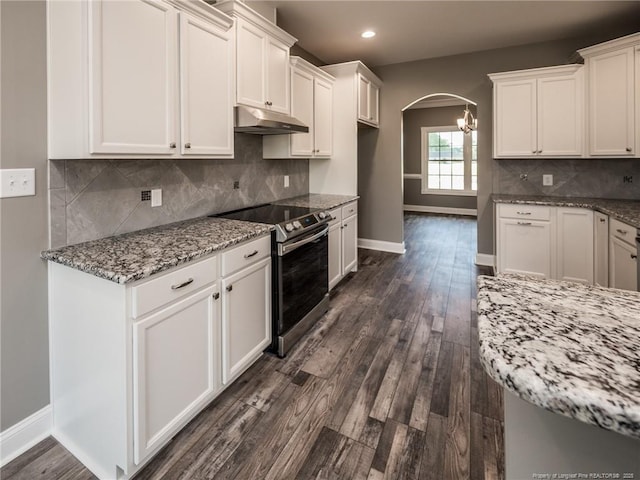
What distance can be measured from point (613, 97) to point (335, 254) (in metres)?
3.04

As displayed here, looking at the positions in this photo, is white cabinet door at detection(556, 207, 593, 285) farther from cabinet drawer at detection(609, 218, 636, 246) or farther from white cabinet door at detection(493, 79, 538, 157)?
white cabinet door at detection(493, 79, 538, 157)

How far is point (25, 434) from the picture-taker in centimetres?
175

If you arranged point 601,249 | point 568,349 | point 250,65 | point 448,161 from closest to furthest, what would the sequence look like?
point 568,349 → point 250,65 → point 601,249 → point 448,161

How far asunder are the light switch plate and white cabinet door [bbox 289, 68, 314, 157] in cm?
212

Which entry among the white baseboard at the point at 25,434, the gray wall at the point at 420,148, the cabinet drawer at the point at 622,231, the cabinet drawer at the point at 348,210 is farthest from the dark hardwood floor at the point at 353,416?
the gray wall at the point at 420,148

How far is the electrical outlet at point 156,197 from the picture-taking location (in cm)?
233

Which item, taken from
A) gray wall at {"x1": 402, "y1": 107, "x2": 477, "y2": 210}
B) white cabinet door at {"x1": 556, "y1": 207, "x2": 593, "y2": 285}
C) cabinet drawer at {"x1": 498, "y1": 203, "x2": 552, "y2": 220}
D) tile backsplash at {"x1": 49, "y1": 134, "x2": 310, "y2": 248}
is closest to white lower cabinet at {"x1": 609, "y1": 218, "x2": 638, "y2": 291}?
white cabinet door at {"x1": 556, "y1": 207, "x2": 593, "y2": 285}

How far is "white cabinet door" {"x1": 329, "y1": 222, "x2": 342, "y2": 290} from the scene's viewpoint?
3645 mm

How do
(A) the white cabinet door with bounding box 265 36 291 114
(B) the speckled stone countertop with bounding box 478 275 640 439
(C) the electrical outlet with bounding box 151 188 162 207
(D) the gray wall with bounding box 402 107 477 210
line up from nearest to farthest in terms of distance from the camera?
(B) the speckled stone countertop with bounding box 478 275 640 439, (C) the electrical outlet with bounding box 151 188 162 207, (A) the white cabinet door with bounding box 265 36 291 114, (D) the gray wall with bounding box 402 107 477 210

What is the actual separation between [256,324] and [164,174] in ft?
3.81

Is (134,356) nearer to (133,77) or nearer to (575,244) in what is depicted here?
(133,77)

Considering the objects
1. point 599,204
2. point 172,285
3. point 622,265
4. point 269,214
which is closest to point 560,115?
point 599,204

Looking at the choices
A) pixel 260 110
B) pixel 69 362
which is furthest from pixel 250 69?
pixel 69 362

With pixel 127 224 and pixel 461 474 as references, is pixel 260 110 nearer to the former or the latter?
pixel 127 224
